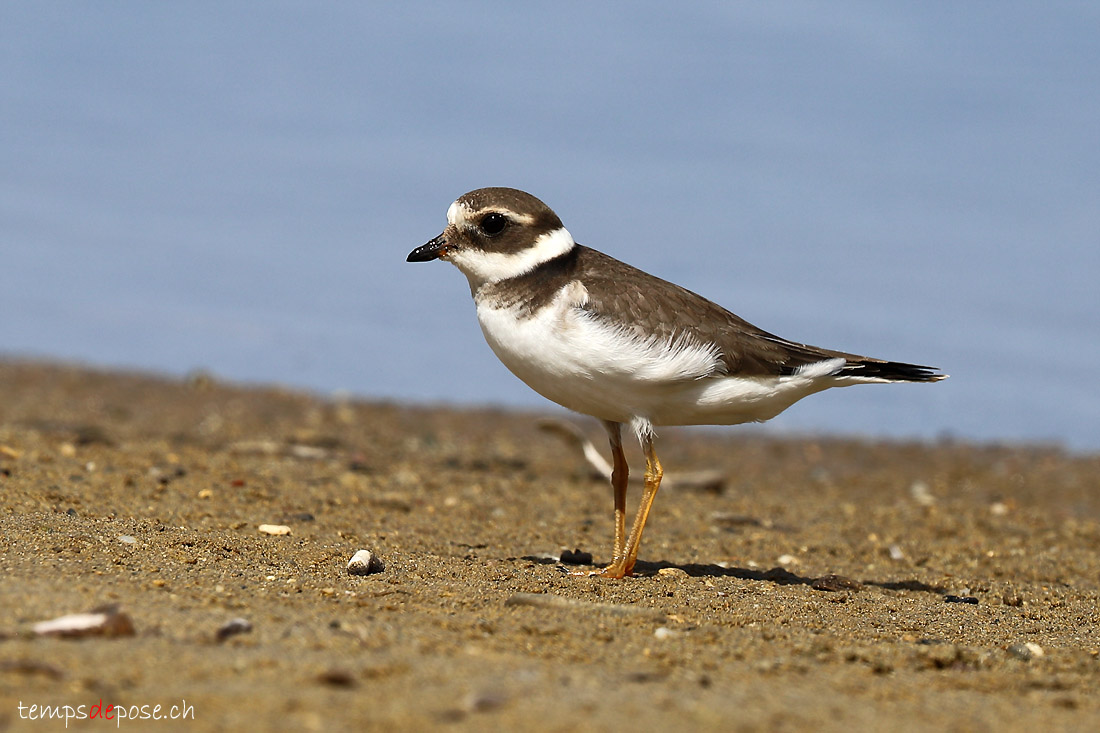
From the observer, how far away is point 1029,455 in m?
17.1

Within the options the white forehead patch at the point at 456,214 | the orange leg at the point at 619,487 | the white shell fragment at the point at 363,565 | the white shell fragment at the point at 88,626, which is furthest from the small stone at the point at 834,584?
the white shell fragment at the point at 88,626

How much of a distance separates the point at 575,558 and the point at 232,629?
11.2 feet

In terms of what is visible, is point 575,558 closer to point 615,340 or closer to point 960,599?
point 615,340

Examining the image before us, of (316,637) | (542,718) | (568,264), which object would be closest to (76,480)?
(568,264)

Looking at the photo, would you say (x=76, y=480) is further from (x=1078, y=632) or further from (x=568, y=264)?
(x=1078, y=632)

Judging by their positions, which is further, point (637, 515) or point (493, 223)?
point (637, 515)

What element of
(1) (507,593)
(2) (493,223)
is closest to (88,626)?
(1) (507,593)

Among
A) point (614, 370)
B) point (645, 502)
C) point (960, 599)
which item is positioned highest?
point (614, 370)

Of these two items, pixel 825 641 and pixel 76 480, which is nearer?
pixel 825 641

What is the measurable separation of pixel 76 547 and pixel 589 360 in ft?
10.3

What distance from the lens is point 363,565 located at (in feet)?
20.9

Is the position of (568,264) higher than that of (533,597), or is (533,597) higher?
(568,264)

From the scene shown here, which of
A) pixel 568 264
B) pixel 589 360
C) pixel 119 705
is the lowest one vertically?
pixel 119 705

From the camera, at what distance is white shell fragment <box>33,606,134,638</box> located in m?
4.37
